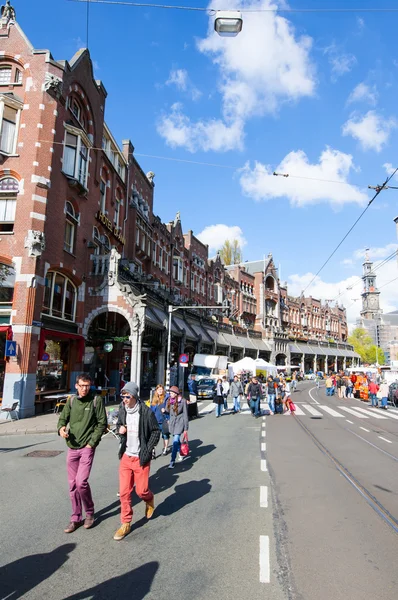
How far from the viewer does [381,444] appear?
11.4 meters

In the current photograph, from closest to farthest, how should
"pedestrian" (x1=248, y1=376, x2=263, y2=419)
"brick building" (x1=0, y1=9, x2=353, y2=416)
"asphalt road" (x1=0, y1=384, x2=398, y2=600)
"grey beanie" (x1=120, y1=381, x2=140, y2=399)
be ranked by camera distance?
"asphalt road" (x1=0, y1=384, x2=398, y2=600), "grey beanie" (x1=120, y1=381, x2=140, y2=399), "brick building" (x1=0, y1=9, x2=353, y2=416), "pedestrian" (x1=248, y1=376, x2=263, y2=419)

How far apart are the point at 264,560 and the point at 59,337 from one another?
56.3 ft

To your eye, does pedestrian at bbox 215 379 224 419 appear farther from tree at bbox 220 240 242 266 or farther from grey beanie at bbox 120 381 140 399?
tree at bbox 220 240 242 266

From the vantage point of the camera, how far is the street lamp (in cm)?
800

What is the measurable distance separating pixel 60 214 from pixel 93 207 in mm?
3971

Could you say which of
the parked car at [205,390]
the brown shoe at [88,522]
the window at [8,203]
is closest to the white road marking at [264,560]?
the brown shoe at [88,522]

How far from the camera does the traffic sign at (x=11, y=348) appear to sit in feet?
51.4

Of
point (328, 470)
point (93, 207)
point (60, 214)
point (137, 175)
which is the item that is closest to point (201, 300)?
point (137, 175)

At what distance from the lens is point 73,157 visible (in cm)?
2056

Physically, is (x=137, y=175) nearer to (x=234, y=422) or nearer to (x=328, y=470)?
(x=234, y=422)

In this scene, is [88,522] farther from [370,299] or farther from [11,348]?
[370,299]

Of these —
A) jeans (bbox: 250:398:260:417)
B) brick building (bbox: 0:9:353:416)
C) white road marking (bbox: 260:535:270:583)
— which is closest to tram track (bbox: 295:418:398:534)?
white road marking (bbox: 260:535:270:583)

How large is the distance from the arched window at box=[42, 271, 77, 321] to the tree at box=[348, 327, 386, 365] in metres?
87.2

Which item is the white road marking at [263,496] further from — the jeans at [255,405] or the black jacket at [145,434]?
the jeans at [255,405]
